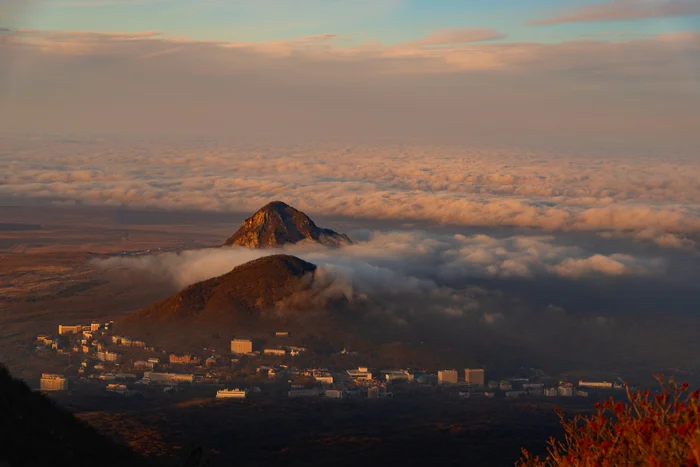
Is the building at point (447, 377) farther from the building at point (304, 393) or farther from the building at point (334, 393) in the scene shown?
the building at point (304, 393)

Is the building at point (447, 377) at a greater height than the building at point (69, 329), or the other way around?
the building at point (69, 329)

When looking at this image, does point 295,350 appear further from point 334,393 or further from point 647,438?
point 647,438

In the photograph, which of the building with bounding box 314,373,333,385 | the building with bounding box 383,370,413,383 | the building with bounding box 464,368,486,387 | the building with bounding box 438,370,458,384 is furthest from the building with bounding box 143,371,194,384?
the building with bounding box 464,368,486,387

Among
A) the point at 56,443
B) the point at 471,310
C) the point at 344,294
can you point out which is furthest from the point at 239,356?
the point at 56,443

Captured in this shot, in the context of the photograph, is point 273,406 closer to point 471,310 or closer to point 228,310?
point 228,310

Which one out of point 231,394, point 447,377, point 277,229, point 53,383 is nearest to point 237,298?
point 277,229

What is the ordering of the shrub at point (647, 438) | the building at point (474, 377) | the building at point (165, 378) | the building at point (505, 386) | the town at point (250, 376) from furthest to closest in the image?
the building at point (474, 377), the building at point (505, 386), the building at point (165, 378), the town at point (250, 376), the shrub at point (647, 438)

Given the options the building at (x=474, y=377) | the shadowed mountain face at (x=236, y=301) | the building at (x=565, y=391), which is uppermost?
the shadowed mountain face at (x=236, y=301)

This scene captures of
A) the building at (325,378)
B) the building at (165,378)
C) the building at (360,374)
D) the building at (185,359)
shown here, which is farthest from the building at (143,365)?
the building at (360,374)
